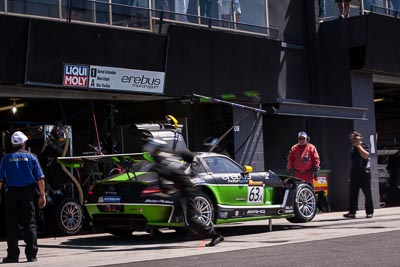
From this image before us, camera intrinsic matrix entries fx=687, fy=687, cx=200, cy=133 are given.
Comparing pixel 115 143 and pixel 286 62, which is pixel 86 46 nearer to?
pixel 115 143

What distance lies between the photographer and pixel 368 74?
19984 mm

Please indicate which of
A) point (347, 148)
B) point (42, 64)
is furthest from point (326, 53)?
point (42, 64)

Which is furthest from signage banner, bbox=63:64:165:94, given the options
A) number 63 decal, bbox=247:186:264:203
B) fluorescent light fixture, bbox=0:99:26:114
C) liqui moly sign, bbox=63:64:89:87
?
number 63 decal, bbox=247:186:264:203

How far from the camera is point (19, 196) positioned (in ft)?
30.7

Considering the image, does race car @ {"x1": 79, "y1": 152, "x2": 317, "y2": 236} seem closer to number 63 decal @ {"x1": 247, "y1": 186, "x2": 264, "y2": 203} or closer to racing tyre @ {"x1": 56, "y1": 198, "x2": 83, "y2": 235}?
number 63 decal @ {"x1": 247, "y1": 186, "x2": 264, "y2": 203}

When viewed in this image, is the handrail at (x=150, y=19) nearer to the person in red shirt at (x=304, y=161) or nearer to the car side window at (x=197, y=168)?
the person in red shirt at (x=304, y=161)

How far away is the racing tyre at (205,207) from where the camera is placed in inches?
445

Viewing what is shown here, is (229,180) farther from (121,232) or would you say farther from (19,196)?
(19,196)

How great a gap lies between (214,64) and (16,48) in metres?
5.34

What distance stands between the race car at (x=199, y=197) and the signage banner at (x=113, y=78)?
3.27 m

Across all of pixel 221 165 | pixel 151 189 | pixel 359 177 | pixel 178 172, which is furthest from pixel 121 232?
pixel 359 177

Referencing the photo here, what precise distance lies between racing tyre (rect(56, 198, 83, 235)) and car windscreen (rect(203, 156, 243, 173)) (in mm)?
3045

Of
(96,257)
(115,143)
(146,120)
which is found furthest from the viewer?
(146,120)

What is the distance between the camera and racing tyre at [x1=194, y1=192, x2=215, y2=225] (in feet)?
37.1
